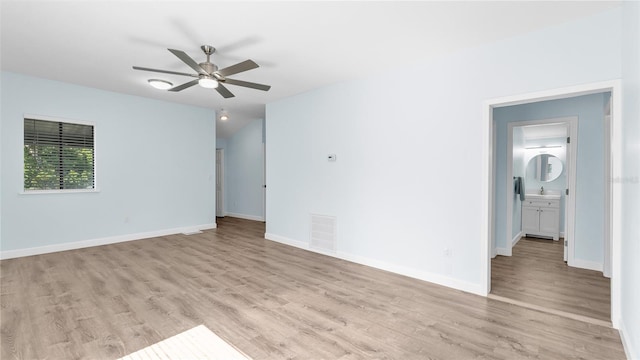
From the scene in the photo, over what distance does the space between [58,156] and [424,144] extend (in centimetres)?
580

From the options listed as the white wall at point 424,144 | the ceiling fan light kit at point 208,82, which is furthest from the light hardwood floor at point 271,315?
the ceiling fan light kit at point 208,82

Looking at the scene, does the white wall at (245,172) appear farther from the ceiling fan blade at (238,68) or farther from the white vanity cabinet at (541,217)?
the white vanity cabinet at (541,217)

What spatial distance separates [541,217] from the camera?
600 centimetres

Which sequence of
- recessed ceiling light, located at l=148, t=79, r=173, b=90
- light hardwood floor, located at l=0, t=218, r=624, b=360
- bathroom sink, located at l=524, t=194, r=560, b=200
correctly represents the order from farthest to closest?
bathroom sink, located at l=524, t=194, r=560, b=200
recessed ceiling light, located at l=148, t=79, r=173, b=90
light hardwood floor, located at l=0, t=218, r=624, b=360

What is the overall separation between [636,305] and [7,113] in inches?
289

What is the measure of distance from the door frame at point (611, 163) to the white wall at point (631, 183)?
10cm

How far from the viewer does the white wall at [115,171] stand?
4.53 meters

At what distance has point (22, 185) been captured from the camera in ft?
15.0

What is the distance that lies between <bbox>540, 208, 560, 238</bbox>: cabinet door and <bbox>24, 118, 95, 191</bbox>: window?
337 inches

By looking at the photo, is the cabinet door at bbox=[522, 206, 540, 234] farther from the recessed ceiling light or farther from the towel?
the recessed ceiling light

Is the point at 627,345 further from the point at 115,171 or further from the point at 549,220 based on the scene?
the point at 115,171

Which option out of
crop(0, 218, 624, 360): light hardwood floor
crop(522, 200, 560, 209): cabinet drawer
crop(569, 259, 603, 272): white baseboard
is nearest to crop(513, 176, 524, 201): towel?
crop(522, 200, 560, 209): cabinet drawer

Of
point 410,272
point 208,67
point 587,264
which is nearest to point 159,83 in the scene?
point 208,67

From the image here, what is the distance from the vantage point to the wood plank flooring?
9.74 feet
